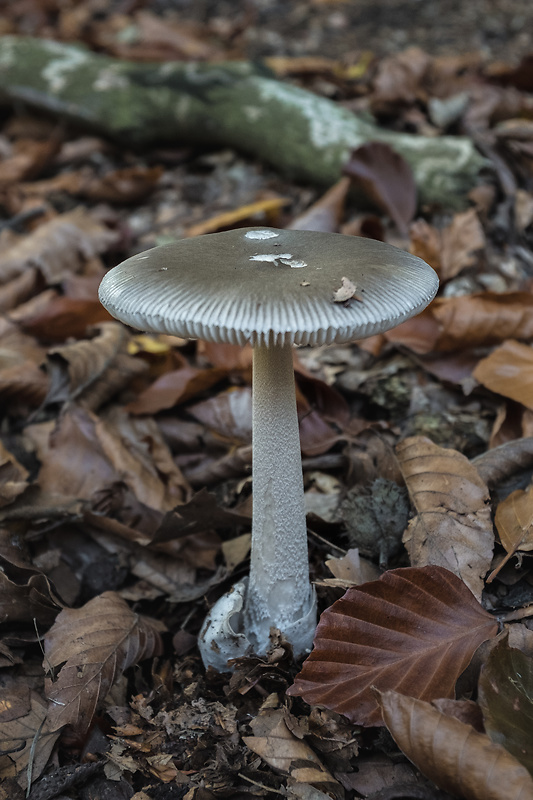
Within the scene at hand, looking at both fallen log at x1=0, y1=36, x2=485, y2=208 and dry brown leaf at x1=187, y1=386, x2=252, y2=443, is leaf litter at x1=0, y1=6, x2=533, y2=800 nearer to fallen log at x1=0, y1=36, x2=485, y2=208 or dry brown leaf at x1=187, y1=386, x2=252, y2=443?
dry brown leaf at x1=187, y1=386, x2=252, y2=443

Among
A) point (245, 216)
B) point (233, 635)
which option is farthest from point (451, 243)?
point (233, 635)

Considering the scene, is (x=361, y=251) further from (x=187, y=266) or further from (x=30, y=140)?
(x=30, y=140)

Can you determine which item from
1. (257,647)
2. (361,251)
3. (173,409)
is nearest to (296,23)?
(173,409)

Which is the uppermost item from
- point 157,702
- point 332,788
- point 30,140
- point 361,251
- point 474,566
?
point 361,251

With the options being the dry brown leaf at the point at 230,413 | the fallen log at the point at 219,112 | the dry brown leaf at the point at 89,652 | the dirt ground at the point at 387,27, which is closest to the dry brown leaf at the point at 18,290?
the dry brown leaf at the point at 230,413

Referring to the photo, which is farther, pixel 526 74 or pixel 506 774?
pixel 526 74

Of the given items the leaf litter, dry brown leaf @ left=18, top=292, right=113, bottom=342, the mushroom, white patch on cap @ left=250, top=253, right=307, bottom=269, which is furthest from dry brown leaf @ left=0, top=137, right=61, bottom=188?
white patch on cap @ left=250, top=253, right=307, bottom=269
